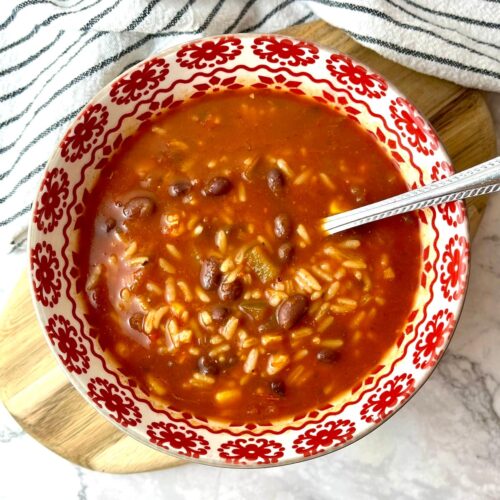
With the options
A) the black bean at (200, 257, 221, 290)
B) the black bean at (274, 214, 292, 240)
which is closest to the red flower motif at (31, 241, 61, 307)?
the black bean at (200, 257, 221, 290)

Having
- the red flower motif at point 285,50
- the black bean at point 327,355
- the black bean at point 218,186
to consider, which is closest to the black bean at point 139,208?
the black bean at point 218,186

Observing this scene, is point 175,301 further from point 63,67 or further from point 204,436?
point 63,67

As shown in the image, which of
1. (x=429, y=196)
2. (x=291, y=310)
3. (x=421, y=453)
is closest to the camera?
(x=429, y=196)

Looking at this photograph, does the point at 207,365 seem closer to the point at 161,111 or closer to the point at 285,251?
the point at 285,251

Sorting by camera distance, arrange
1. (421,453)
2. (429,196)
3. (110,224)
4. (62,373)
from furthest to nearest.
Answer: (421,453) < (62,373) < (110,224) < (429,196)

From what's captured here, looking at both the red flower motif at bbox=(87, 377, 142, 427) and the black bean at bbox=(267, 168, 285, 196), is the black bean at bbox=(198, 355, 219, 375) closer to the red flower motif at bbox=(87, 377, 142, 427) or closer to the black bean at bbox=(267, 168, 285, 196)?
the red flower motif at bbox=(87, 377, 142, 427)

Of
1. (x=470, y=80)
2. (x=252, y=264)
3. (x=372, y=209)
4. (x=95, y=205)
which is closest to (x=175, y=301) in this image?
(x=252, y=264)

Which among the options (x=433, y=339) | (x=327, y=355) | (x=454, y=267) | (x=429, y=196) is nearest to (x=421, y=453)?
(x=433, y=339)

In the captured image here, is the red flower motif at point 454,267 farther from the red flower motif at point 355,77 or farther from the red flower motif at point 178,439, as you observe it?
the red flower motif at point 178,439
